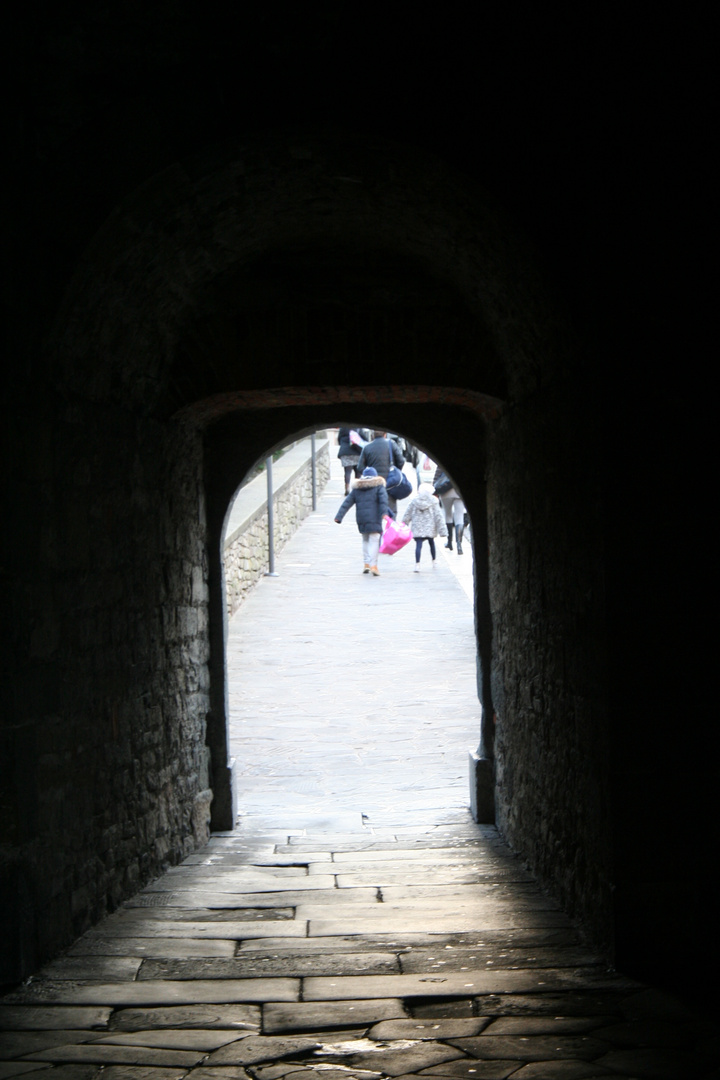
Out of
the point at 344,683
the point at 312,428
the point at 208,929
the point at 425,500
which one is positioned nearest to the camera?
the point at 208,929

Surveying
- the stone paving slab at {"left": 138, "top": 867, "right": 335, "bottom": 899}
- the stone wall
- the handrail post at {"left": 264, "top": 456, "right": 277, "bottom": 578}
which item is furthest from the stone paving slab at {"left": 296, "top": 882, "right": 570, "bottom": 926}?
the handrail post at {"left": 264, "top": 456, "right": 277, "bottom": 578}

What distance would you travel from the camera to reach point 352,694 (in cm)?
943

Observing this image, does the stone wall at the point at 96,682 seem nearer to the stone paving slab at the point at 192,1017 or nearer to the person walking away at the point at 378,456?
the stone paving slab at the point at 192,1017

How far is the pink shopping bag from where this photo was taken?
15961 millimetres

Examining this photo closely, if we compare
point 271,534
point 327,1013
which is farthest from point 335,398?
point 271,534

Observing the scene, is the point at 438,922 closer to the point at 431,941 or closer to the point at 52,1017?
the point at 431,941

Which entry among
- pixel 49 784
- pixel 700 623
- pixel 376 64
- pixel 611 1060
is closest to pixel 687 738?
pixel 700 623

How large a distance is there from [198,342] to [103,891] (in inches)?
97.8

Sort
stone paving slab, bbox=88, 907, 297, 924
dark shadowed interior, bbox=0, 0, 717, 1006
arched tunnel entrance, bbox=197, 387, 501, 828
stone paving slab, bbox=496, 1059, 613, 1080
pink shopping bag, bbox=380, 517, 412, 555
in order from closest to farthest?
stone paving slab, bbox=496, 1059, 613, 1080 < dark shadowed interior, bbox=0, 0, 717, 1006 < stone paving slab, bbox=88, 907, 297, 924 < arched tunnel entrance, bbox=197, 387, 501, 828 < pink shopping bag, bbox=380, 517, 412, 555

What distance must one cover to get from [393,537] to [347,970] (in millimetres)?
12552

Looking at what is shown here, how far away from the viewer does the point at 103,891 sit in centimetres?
418

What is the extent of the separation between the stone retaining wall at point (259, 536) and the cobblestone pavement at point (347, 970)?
423cm

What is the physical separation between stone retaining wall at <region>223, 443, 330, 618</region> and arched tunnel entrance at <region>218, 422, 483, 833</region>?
0.13 feet

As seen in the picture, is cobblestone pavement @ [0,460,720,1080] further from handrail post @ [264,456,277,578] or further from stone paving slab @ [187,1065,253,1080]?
handrail post @ [264,456,277,578]
